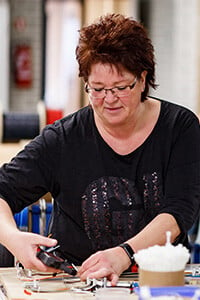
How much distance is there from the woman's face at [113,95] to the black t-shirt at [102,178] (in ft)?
0.47

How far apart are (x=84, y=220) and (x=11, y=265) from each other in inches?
12.6

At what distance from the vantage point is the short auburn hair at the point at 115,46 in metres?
2.31

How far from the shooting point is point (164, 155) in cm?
247

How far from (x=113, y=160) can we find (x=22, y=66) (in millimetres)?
8336

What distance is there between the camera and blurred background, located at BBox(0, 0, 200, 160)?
9594mm

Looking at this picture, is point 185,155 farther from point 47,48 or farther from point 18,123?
point 47,48

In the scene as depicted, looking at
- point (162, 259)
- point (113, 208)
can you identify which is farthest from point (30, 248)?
point (162, 259)

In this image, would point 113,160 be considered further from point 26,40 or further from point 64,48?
point 64,48

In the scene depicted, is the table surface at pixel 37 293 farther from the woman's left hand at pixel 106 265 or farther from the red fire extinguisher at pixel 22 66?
the red fire extinguisher at pixel 22 66

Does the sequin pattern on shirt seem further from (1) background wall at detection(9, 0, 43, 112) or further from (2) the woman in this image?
(1) background wall at detection(9, 0, 43, 112)

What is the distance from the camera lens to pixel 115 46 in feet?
7.56

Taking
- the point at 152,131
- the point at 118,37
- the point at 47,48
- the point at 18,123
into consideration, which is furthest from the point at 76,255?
the point at 47,48

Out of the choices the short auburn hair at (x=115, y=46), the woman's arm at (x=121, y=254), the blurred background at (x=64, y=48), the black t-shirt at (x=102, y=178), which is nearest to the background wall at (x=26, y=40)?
the blurred background at (x=64, y=48)

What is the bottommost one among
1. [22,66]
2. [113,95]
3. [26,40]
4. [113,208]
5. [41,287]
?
[41,287]
